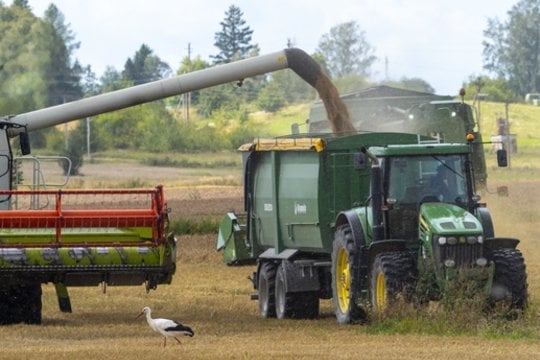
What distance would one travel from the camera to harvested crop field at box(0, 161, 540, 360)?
13.6 metres

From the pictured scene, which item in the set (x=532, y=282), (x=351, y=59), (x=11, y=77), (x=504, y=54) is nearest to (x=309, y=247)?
(x=532, y=282)

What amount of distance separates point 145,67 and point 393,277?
125984mm

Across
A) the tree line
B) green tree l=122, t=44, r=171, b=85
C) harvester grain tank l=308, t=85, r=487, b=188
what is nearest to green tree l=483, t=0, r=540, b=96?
the tree line

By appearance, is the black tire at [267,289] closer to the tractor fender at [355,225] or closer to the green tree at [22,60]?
the tractor fender at [355,225]

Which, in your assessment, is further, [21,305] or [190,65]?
[190,65]

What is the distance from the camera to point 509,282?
1617 cm

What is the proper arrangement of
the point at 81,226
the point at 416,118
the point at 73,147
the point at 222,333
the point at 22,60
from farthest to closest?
the point at 73,147, the point at 22,60, the point at 416,118, the point at 81,226, the point at 222,333

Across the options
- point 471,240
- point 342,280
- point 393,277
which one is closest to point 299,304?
point 342,280

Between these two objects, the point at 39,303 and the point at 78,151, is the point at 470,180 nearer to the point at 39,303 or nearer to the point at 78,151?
the point at 39,303

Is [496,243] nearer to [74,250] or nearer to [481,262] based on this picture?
[481,262]

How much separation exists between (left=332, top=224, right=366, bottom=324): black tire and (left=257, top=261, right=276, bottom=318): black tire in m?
1.88

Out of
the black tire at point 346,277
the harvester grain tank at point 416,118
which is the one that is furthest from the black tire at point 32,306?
the harvester grain tank at point 416,118

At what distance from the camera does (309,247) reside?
1862 cm

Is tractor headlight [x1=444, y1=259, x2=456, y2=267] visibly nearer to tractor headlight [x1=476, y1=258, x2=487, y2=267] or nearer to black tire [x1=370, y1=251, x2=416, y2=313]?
tractor headlight [x1=476, y1=258, x2=487, y2=267]
